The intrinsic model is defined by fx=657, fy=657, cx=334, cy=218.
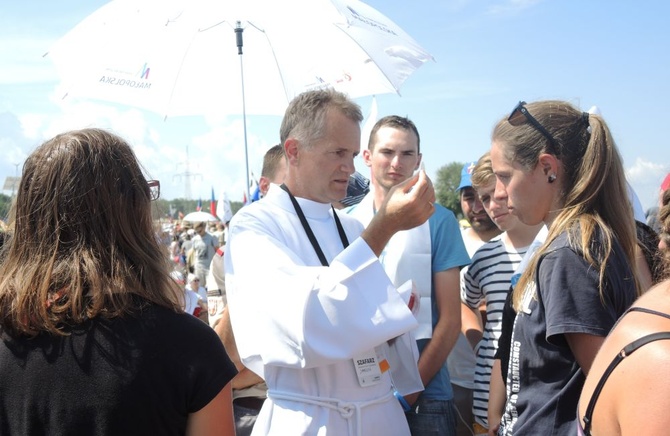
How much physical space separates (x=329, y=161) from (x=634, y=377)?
1738 millimetres

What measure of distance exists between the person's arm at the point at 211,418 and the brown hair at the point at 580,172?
1.09 meters

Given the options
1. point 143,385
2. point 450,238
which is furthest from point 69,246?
point 450,238

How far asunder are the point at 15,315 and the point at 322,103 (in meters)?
1.62

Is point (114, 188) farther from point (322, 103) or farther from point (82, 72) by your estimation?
point (82, 72)

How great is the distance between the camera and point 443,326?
10.6 feet

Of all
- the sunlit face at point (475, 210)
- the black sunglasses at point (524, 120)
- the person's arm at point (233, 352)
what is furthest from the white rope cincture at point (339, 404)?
the sunlit face at point (475, 210)

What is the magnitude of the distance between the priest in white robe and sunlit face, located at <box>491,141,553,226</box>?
28 centimetres

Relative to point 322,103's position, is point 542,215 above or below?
below

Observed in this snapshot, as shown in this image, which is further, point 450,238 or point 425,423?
point 450,238

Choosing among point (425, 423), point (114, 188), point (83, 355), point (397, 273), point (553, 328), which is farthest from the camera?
point (397, 273)

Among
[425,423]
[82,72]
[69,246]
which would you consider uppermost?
[82,72]

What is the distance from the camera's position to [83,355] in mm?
1531

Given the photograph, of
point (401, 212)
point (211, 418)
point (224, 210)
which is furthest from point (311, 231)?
point (224, 210)

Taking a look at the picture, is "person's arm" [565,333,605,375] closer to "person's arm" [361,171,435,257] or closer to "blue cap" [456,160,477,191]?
"person's arm" [361,171,435,257]
